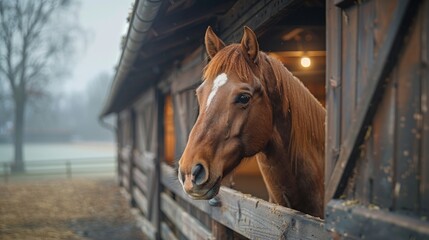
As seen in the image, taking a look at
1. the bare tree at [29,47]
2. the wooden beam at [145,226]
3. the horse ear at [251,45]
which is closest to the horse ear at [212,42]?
the horse ear at [251,45]

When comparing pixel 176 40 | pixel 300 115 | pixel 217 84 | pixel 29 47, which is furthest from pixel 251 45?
pixel 29 47

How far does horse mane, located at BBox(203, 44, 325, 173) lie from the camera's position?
93.5 inches

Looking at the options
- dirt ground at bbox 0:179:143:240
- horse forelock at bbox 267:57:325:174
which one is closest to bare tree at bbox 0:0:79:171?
dirt ground at bbox 0:179:143:240

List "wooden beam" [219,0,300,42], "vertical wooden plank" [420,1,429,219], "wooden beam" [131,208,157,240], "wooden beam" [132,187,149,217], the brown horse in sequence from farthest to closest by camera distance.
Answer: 1. "wooden beam" [132,187,149,217]
2. "wooden beam" [131,208,157,240]
3. "wooden beam" [219,0,300,42]
4. the brown horse
5. "vertical wooden plank" [420,1,429,219]

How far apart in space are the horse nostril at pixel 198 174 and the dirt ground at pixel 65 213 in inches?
243

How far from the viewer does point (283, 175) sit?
9.24 feet

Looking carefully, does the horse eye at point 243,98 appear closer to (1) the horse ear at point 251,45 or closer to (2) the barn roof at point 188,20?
(1) the horse ear at point 251,45

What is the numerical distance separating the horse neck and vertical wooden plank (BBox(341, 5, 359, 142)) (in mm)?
844

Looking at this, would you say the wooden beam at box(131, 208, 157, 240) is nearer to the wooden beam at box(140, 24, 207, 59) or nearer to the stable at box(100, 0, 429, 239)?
the wooden beam at box(140, 24, 207, 59)

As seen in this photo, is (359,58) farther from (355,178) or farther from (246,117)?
(246,117)

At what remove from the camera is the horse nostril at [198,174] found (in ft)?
6.79

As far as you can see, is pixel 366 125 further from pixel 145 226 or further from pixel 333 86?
pixel 145 226

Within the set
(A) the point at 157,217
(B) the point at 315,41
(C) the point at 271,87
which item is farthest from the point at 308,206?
(A) the point at 157,217

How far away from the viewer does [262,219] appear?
259 centimetres
